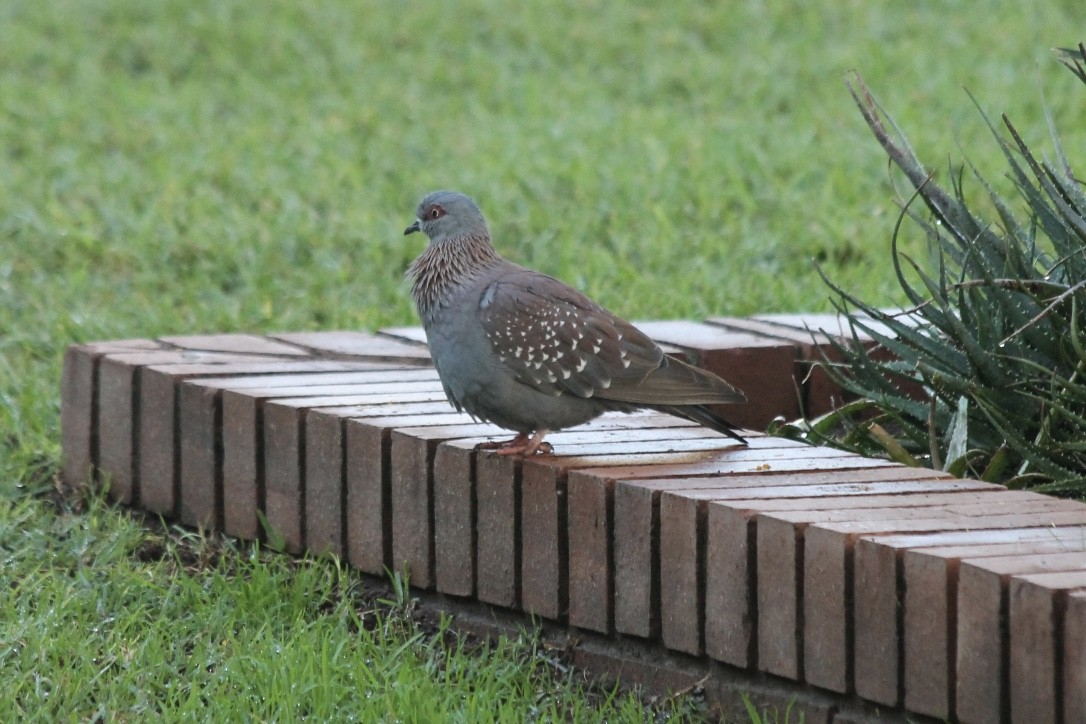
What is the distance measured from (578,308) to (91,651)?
4.62ft

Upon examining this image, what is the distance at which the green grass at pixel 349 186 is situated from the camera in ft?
12.2

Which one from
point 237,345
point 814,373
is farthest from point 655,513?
point 237,345

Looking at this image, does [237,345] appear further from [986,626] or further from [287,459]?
[986,626]

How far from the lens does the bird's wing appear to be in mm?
3854

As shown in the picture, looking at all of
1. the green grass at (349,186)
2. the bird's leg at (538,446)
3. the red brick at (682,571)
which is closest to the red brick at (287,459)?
the green grass at (349,186)

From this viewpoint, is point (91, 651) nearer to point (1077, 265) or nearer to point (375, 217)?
point (1077, 265)

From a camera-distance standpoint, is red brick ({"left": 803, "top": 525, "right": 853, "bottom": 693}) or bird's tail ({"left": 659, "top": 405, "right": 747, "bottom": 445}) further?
bird's tail ({"left": 659, "top": 405, "right": 747, "bottom": 445})

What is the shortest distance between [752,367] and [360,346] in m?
1.24

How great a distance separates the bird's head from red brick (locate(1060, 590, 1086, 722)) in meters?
2.05

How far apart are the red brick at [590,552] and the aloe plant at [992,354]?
808mm

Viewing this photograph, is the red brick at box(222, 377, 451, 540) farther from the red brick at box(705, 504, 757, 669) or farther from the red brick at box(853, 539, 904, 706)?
the red brick at box(853, 539, 904, 706)

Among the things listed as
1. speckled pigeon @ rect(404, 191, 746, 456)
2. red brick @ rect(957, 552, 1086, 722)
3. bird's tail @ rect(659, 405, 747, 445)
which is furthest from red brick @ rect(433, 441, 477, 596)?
red brick @ rect(957, 552, 1086, 722)

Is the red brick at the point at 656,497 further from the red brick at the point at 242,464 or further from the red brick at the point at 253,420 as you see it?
the red brick at the point at 242,464

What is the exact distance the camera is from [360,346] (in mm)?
5039
